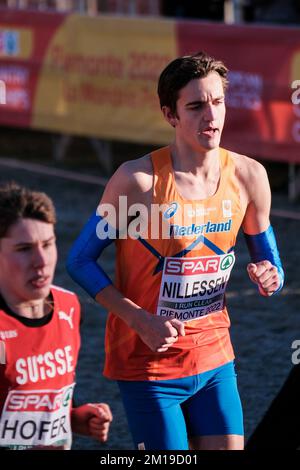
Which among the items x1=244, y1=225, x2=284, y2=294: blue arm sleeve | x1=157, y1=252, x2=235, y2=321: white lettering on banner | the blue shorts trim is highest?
x1=244, y1=225, x2=284, y2=294: blue arm sleeve

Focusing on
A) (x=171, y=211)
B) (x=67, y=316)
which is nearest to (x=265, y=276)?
(x=171, y=211)

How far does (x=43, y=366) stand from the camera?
4211 millimetres

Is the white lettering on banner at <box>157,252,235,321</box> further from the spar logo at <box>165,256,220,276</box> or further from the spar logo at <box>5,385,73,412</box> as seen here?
the spar logo at <box>5,385,73,412</box>

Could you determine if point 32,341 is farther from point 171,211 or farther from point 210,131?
point 210,131

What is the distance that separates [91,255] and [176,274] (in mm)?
317

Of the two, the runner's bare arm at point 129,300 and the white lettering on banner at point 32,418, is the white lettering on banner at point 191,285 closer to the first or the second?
the runner's bare arm at point 129,300

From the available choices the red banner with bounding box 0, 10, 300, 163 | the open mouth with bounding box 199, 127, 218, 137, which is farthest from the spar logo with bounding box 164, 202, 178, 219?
the red banner with bounding box 0, 10, 300, 163

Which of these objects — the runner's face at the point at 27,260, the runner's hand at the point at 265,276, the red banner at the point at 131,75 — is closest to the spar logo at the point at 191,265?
the runner's hand at the point at 265,276

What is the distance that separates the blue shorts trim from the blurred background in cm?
338

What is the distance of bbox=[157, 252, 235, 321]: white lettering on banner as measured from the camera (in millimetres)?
4473

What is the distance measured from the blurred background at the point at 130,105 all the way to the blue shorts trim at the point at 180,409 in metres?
3.38

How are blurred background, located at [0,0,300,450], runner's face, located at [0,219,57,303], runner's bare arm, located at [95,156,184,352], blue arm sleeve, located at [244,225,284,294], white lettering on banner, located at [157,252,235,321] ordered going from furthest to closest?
blurred background, located at [0,0,300,450]
blue arm sleeve, located at [244,225,284,294]
white lettering on banner, located at [157,252,235,321]
runner's bare arm, located at [95,156,184,352]
runner's face, located at [0,219,57,303]
